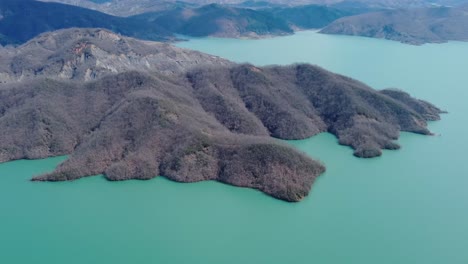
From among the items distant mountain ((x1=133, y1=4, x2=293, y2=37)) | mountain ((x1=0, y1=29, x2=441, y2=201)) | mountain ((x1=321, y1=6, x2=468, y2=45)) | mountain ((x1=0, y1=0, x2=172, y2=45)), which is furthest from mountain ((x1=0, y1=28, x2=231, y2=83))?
mountain ((x1=321, y1=6, x2=468, y2=45))

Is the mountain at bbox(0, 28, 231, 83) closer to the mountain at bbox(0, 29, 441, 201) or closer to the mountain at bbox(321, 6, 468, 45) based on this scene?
the mountain at bbox(0, 29, 441, 201)

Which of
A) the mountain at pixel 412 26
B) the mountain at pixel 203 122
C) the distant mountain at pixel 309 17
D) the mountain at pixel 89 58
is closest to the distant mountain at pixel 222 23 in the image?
the distant mountain at pixel 309 17

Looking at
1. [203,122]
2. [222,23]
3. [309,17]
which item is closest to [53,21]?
[222,23]

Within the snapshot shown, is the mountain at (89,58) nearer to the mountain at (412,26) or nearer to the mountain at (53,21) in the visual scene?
the mountain at (53,21)

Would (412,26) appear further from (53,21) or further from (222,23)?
(53,21)

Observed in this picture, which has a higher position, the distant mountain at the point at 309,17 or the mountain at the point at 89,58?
the mountain at the point at 89,58

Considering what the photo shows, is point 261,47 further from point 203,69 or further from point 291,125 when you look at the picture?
point 291,125
